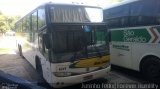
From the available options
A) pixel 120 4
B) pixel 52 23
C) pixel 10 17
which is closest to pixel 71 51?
pixel 52 23

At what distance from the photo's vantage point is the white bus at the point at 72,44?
6.46m

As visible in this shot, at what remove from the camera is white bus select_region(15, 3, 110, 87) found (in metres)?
6.46

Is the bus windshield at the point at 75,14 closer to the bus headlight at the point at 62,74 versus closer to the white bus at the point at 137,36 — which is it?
the white bus at the point at 137,36

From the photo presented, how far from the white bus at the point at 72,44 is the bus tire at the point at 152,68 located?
53.0 inches

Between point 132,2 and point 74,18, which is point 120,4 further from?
point 74,18

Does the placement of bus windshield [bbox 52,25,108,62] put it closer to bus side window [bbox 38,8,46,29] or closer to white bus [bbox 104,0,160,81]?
bus side window [bbox 38,8,46,29]

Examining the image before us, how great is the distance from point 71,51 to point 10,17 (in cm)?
5779

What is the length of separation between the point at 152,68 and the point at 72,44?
9.55 feet

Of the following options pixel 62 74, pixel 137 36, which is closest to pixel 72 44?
pixel 62 74

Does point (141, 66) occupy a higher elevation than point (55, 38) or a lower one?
lower

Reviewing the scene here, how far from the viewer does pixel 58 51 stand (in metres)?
6.47

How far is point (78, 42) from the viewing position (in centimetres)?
684

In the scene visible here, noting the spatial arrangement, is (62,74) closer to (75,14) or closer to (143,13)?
(75,14)

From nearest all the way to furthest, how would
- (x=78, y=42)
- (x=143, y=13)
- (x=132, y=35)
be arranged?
(x=78, y=42)
(x=143, y=13)
(x=132, y=35)
